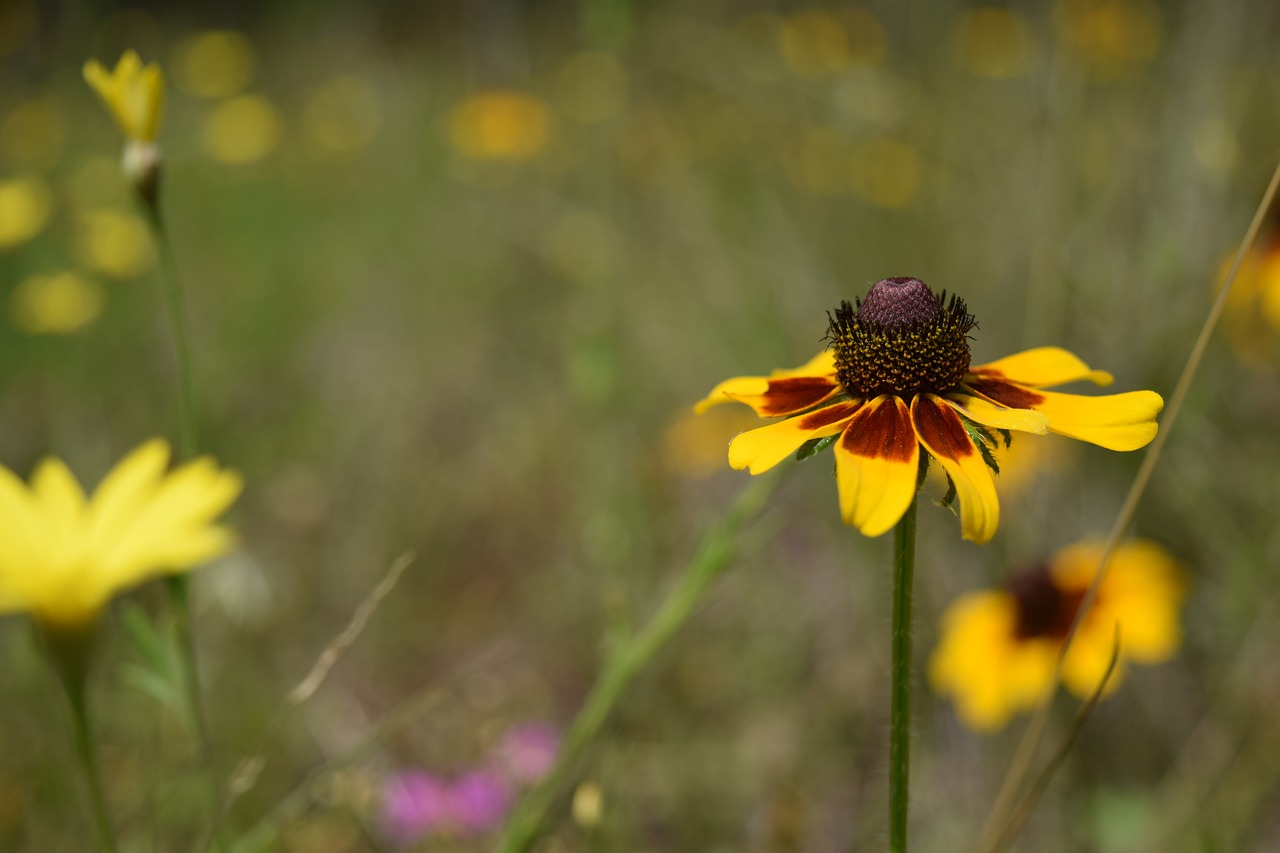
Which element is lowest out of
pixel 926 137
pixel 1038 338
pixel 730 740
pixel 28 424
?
pixel 730 740

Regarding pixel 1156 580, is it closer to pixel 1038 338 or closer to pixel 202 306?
pixel 1038 338

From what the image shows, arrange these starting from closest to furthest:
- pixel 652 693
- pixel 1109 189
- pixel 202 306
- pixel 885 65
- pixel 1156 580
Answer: pixel 1156 580
pixel 652 693
pixel 1109 189
pixel 202 306
pixel 885 65

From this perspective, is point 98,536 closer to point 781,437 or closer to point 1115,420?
point 781,437

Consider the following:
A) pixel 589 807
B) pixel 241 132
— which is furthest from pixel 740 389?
pixel 241 132

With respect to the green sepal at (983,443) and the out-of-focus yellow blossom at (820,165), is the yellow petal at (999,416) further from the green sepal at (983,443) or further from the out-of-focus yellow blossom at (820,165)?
the out-of-focus yellow blossom at (820,165)

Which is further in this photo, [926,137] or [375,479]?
[375,479]

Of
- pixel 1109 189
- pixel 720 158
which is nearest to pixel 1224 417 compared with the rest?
pixel 1109 189
